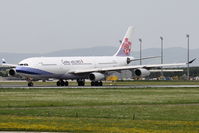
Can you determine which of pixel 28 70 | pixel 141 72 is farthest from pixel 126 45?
pixel 28 70

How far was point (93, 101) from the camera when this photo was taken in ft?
161

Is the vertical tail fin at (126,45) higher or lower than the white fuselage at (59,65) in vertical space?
higher

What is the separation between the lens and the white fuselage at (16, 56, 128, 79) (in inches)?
3278

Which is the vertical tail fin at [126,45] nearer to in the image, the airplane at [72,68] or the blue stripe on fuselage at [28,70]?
the airplane at [72,68]

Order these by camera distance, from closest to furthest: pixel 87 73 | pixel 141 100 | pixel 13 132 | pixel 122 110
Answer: pixel 13 132, pixel 122 110, pixel 141 100, pixel 87 73

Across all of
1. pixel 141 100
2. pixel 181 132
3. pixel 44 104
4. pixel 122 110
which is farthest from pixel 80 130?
pixel 141 100

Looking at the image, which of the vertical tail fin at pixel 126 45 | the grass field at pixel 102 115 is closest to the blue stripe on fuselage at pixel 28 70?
the vertical tail fin at pixel 126 45

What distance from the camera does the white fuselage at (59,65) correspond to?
3278 inches

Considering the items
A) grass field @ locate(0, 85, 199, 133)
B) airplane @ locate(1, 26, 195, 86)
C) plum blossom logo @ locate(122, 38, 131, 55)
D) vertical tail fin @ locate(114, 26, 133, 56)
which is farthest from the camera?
plum blossom logo @ locate(122, 38, 131, 55)

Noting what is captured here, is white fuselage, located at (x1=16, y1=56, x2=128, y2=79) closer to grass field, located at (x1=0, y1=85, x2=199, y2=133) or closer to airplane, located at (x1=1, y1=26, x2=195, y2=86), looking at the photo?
airplane, located at (x1=1, y1=26, x2=195, y2=86)

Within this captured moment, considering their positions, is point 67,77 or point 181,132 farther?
point 67,77

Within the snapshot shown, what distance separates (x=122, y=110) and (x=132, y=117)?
5138 millimetres

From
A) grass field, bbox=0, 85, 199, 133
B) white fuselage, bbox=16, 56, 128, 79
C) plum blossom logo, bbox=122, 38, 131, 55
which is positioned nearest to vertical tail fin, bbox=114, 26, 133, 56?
plum blossom logo, bbox=122, 38, 131, 55

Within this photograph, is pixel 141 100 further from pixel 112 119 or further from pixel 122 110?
pixel 112 119
